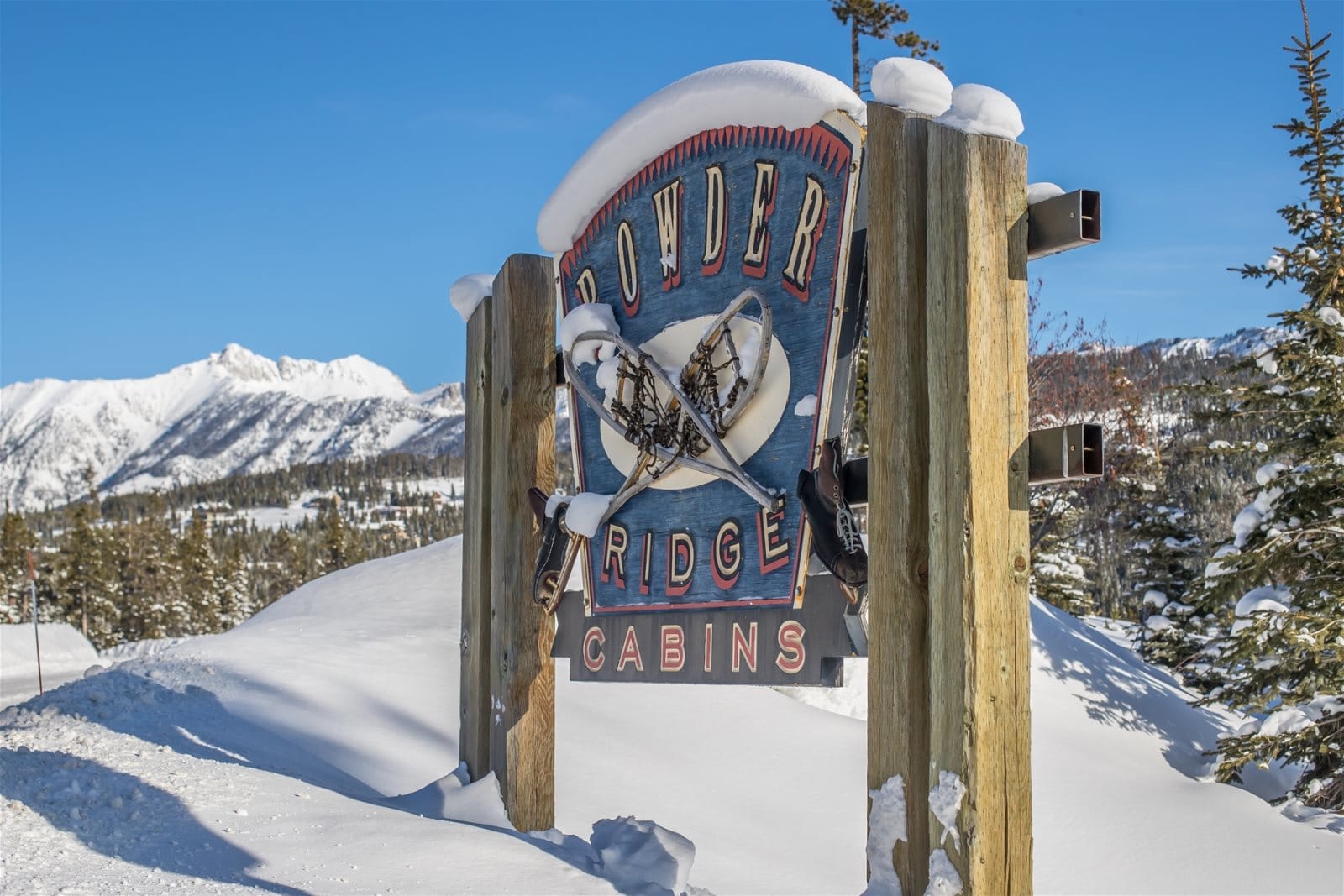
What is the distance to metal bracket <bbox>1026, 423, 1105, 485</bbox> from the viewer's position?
115 inches

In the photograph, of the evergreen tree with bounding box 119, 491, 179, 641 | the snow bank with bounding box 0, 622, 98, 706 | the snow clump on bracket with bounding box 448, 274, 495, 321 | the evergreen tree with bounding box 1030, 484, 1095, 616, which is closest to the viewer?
the snow clump on bracket with bounding box 448, 274, 495, 321

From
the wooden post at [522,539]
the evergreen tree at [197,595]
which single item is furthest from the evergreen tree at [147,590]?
the wooden post at [522,539]

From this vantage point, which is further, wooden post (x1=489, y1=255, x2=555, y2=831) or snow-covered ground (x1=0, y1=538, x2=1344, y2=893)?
wooden post (x1=489, y1=255, x2=555, y2=831)

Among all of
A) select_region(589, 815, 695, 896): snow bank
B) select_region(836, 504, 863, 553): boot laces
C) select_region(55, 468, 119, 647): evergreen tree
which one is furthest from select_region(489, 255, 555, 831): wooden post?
select_region(55, 468, 119, 647): evergreen tree

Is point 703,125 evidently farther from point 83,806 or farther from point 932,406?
point 83,806

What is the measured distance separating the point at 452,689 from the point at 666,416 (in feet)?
13.6

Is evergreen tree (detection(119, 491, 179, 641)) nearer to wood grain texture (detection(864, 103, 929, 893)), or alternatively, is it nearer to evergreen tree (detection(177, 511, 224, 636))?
evergreen tree (detection(177, 511, 224, 636))

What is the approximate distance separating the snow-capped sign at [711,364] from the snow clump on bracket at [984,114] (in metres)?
0.51

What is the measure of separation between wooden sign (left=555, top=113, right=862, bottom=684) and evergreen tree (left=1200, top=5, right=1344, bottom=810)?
21.2ft

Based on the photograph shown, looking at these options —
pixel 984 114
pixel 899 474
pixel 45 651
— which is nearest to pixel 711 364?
pixel 899 474

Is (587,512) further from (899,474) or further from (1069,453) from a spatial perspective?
(1069,453)

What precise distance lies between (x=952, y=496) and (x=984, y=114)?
990mm

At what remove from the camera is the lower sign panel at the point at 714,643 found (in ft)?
A: 12.2

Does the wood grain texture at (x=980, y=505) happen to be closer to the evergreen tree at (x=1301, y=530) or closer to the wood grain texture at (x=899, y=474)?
the wood grain texture at (x=899, y=474)
